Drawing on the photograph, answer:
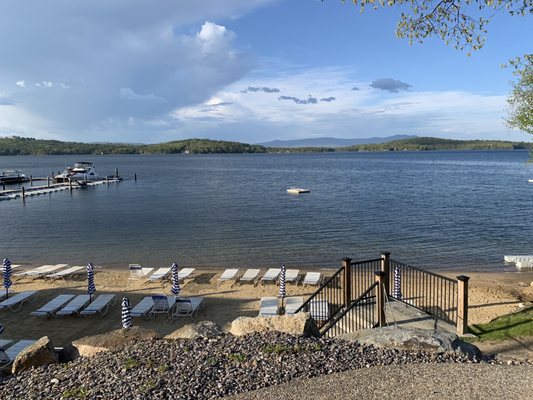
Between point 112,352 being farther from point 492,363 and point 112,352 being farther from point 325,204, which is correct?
point 325,204

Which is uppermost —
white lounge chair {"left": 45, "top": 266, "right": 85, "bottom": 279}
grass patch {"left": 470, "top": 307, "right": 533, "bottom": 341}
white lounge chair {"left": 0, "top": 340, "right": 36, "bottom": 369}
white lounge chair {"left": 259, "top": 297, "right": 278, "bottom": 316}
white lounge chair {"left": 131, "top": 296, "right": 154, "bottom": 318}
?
grass patch {"left": 470, "top": 307, "right": 533, "bottom": 341}

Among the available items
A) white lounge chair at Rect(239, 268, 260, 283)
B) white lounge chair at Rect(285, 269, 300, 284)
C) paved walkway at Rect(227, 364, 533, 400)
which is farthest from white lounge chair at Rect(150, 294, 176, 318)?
paved walkway at Rect(227, 364, 533, 400)

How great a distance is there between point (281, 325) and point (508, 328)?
6.17m

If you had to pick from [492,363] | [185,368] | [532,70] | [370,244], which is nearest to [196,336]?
[185,368]

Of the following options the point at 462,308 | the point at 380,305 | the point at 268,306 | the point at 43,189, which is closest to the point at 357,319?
the point at 380,305

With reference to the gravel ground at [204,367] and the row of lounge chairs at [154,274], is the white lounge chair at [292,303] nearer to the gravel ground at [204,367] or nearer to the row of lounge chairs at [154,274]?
the row of lounge chairs at [154,274]

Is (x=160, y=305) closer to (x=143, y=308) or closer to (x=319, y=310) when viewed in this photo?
(x=143, y=308)

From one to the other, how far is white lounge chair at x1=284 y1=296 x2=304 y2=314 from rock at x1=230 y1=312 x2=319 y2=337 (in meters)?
6.24

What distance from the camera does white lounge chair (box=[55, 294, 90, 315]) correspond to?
14768mm

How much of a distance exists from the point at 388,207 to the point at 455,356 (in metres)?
38.0

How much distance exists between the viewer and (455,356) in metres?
7.07

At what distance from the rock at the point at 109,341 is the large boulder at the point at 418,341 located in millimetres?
3788

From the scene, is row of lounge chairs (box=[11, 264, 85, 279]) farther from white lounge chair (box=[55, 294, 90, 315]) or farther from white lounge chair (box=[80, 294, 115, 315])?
white lounge chair (box=[80, 294, 115, 315])

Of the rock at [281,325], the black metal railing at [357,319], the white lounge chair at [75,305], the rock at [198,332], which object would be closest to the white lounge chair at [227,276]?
the white lounge chair at [75,305]
